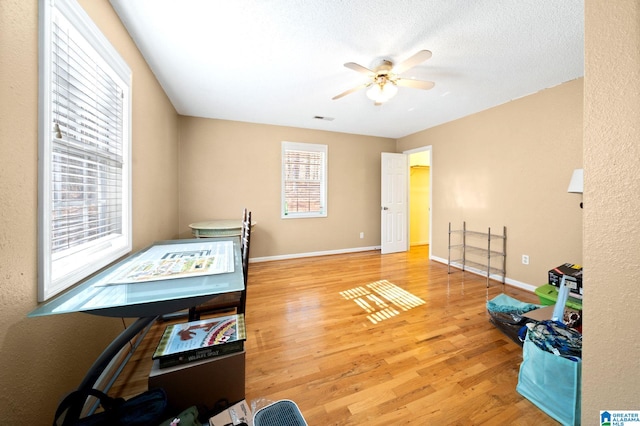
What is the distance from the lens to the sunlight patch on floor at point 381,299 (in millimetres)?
2354

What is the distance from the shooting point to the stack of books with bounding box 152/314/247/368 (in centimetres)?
115

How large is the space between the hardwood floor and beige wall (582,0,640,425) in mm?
625

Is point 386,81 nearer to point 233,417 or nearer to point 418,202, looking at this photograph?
point 233,417

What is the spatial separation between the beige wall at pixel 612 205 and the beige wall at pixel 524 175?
231 centimetres

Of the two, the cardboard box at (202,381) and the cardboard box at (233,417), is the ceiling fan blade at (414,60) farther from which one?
the cardboard box at (233,417)

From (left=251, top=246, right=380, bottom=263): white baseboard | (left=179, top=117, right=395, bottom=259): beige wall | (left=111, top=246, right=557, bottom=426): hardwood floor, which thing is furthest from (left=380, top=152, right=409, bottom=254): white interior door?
(left=111, top=246, right=557, bottom=426): hardwood floor

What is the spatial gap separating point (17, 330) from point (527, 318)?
296cm

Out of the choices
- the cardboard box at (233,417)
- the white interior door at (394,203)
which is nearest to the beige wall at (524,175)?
the white interior door at (394,203)

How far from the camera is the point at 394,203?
4809 mm

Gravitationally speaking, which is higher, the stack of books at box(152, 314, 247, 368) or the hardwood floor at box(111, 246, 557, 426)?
the stack of books at box(152, 314, 247, 368)

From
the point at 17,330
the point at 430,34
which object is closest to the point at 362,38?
the point at 430,34

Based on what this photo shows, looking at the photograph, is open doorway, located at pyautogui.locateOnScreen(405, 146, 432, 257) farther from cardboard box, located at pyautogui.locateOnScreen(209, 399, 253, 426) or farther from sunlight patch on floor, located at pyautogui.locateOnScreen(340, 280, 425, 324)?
cardboard box, located at pyautogui.locateOnScreen(209, 399, 253, 426)

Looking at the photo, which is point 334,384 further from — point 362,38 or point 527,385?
point 362,38

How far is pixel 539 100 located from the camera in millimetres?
2729
